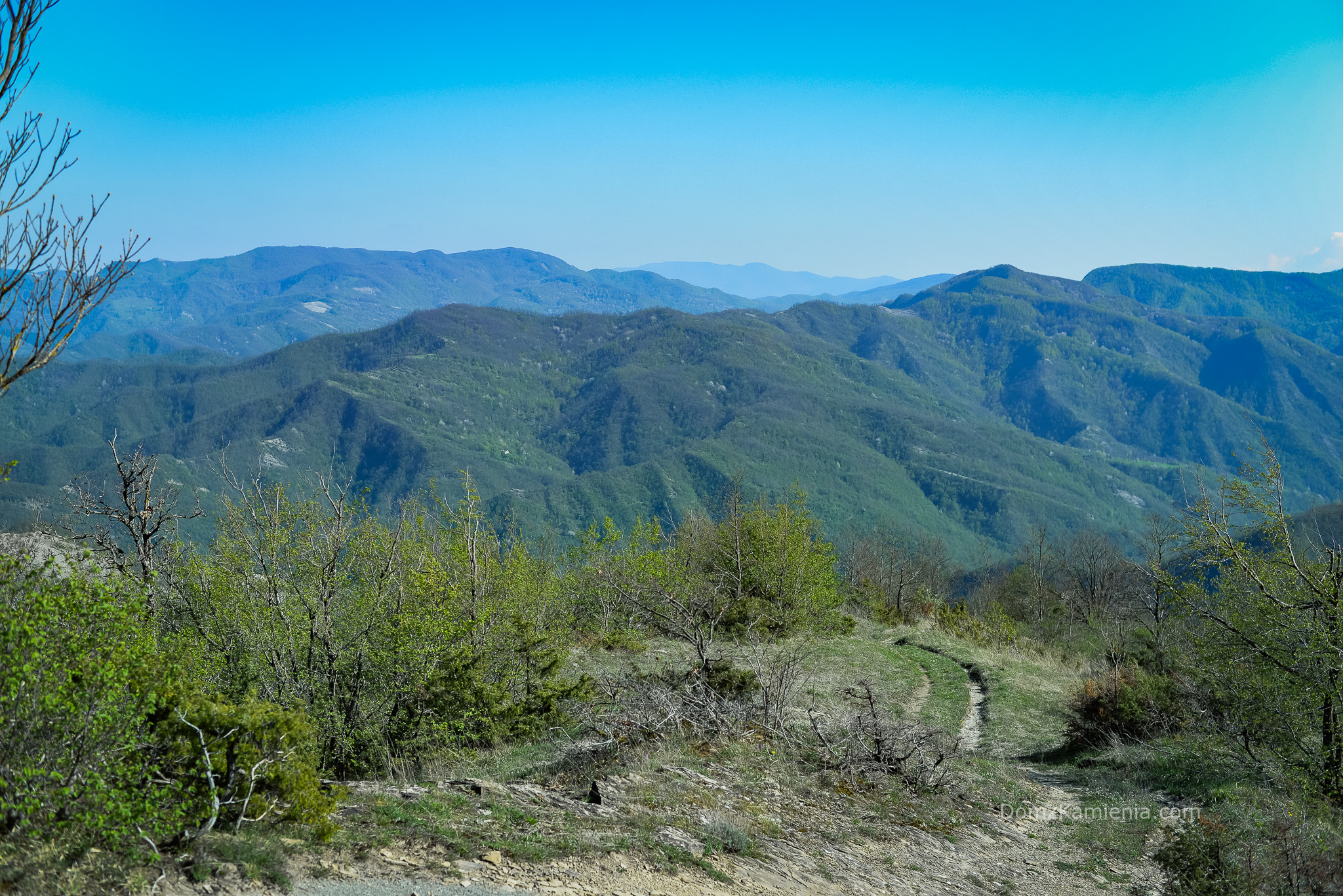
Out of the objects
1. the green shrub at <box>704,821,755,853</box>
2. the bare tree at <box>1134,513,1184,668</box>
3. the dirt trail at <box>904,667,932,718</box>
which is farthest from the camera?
the dirt trail at <box>904,667,932,718</box>

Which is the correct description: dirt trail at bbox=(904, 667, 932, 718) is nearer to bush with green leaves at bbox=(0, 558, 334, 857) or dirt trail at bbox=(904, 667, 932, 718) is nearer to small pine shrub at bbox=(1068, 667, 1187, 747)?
small pine shrub at bbox=(1068, 667, 1187, 747)

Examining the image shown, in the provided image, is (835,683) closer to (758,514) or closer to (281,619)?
(758,514)

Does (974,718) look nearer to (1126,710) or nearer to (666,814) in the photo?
(1126,710)

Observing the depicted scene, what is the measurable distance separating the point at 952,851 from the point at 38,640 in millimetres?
9666

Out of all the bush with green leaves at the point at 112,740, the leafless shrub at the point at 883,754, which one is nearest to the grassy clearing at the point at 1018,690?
the leafless shrub at the point at 883,754

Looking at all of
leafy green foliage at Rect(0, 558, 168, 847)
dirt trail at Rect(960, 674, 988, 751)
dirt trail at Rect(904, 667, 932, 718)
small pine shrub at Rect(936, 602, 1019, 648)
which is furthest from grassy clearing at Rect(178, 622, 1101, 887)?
small pine shrub at Rect(936, 602, 1019, 648)

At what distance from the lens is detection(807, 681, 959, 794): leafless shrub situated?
1109 centimetres

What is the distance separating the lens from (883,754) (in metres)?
11.5

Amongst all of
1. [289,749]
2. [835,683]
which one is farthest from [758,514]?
[289,749]

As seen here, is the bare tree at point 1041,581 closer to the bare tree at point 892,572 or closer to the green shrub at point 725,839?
the bare tree at point 892,572

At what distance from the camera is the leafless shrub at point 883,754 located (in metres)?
11.1

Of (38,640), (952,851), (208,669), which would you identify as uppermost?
(38,640)

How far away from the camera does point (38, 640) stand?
4.88 m

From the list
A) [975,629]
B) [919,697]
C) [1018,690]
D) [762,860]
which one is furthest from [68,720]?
[975,629]
